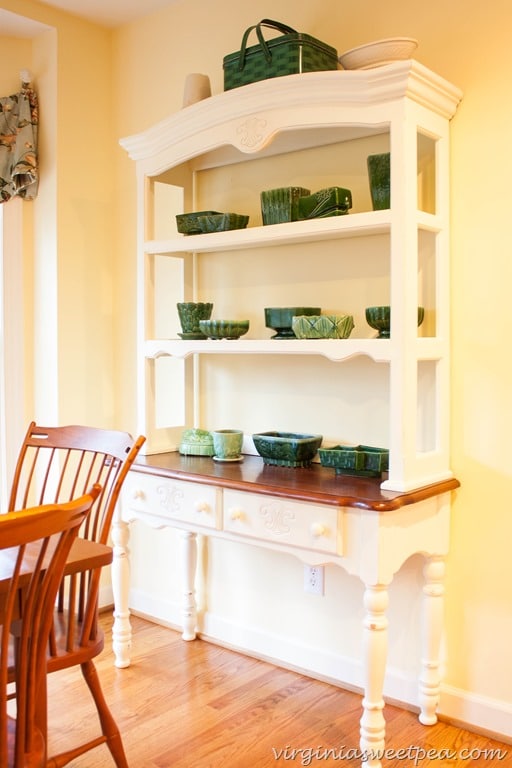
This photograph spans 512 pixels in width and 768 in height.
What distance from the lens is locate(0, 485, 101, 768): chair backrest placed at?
4.07 feet

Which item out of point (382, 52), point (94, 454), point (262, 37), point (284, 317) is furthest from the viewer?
point (284, 317)

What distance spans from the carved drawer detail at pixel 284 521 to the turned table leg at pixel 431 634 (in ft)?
1.33

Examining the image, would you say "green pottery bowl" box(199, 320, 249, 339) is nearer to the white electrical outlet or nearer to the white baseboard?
the white electrical outlet

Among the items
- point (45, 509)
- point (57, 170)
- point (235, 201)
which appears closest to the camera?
point (45, 509)

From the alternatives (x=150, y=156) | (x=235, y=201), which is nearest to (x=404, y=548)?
(x=235, y=201)

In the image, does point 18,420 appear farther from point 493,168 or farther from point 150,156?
point 493,168

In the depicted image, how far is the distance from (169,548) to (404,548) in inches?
53.8

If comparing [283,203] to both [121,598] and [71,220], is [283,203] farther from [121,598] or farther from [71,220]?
[121,598]

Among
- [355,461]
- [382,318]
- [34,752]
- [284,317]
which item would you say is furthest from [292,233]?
[34,752]

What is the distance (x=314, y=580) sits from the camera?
8.77 ft

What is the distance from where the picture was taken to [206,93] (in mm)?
2688

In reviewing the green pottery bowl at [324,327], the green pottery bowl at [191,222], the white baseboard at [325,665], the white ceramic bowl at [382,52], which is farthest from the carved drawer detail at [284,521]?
the white ceramic bowl at [382,52]

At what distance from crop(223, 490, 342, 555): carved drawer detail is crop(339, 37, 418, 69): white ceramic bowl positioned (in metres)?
1.30

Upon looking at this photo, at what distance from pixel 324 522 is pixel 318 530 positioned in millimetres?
30
